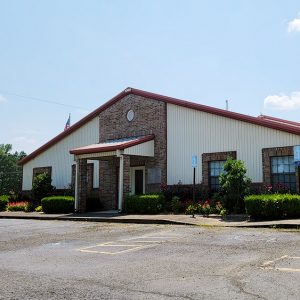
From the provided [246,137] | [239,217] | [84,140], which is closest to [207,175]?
[246,137]

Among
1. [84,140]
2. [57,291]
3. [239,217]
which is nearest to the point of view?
[57,291]

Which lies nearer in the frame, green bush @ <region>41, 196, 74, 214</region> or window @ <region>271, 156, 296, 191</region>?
window @ <region>271, 156, 296, 191</region>

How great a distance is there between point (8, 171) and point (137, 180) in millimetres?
69942

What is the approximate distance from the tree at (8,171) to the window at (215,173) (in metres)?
64.5

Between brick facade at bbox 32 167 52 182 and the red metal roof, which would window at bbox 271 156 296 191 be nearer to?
the red metal roof

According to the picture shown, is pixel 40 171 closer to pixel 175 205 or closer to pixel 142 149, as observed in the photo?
pixel 142 149

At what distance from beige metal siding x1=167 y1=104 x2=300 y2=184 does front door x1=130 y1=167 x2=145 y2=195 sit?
74.4 inches

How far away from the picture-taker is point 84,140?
2772 centimetres

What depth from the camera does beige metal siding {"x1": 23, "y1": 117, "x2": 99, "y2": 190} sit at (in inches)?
1073

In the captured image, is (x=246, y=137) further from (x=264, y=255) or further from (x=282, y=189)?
(x=264, y=255)

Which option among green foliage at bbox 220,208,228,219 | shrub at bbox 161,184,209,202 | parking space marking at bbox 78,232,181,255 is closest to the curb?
green foliage at bbox 220,208,228,219

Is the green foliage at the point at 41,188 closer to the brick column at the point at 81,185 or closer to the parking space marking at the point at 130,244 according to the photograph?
the brick column at the point at 81,185

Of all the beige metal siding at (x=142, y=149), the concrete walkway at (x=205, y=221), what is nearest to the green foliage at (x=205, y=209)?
the concrete walkway at (x=205, y=221)

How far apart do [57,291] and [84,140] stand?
21.9 m
